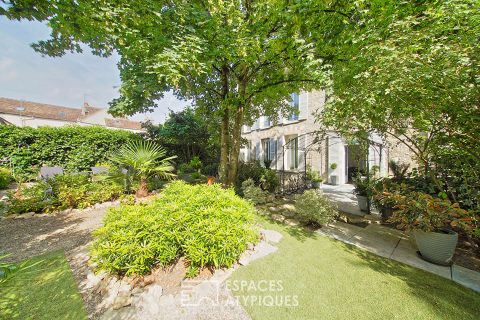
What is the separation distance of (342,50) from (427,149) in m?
2.92

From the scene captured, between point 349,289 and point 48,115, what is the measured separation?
3752 cm

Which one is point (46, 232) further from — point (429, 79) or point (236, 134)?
point (429, 79)

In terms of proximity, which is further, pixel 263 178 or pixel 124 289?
pixel 263 178

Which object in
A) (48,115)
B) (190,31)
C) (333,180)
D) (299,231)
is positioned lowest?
(299,231)

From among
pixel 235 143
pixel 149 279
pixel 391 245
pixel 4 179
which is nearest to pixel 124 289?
pixel 149 279

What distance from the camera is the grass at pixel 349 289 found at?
7.26 ft

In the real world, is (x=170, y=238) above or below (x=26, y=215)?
above

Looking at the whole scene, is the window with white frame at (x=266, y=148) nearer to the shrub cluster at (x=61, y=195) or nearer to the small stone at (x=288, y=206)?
the small stone at (x=288, y=206)

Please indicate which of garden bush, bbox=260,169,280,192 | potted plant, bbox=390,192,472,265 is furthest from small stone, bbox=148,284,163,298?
garden bush, bbox=260,169,280,192

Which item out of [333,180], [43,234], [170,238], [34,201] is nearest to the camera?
[170,238]

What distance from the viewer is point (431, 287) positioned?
8.64ft

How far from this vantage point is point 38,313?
2297mm

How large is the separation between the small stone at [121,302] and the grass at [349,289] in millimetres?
1291

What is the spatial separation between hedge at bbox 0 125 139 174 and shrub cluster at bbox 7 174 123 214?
4898 millimetres
